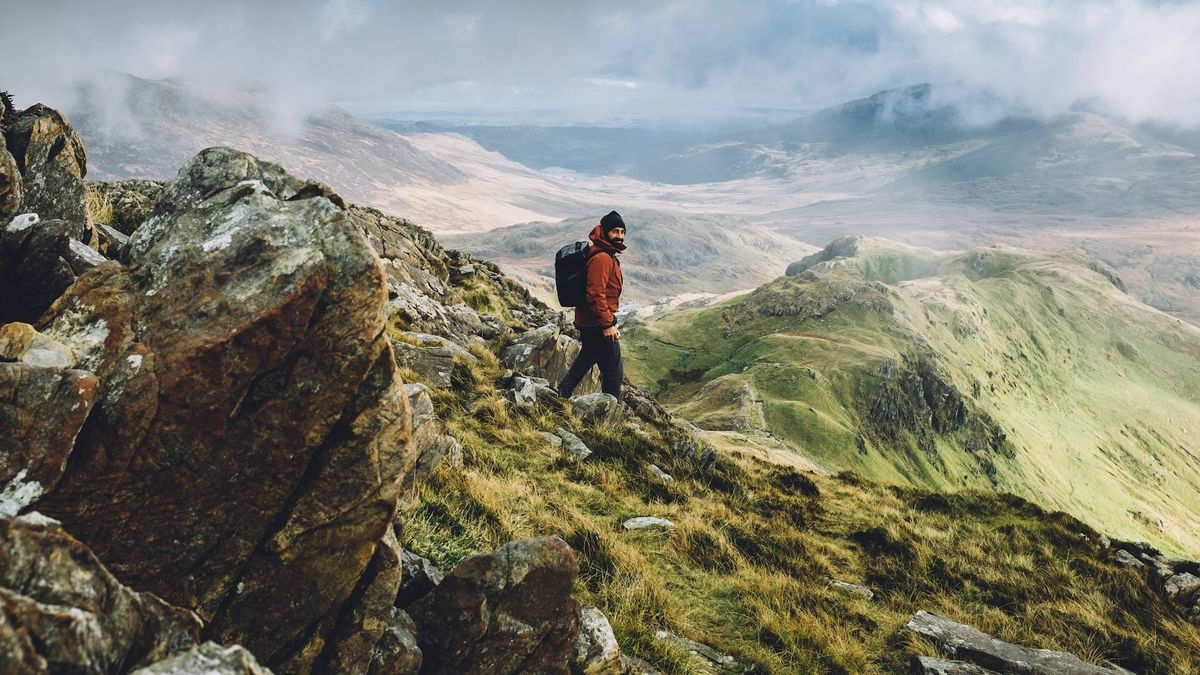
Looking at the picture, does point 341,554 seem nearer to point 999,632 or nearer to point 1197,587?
point 999,632

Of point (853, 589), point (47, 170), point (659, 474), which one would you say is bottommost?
point (853, 589)

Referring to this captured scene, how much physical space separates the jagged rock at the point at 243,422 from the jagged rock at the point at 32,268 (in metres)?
1.64

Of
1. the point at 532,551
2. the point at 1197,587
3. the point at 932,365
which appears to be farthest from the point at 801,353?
the point at 532,551

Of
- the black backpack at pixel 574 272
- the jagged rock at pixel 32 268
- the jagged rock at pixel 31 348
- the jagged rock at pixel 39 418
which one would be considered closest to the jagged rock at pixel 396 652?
the jagged rock at pixel 39 418

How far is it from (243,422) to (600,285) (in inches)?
392

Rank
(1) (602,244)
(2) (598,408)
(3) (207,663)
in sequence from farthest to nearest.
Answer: (2) (598,408) → (1) (602,244) → (3) (207,663)

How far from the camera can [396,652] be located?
484 centimetres

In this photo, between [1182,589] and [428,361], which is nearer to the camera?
[1182,589]

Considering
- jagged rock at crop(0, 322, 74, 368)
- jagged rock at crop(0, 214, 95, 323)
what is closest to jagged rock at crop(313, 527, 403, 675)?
jagged rock at crop(0, 322, 74, 368)

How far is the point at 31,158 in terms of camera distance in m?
8.92

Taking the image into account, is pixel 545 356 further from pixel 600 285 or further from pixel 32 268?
pixel 32 268

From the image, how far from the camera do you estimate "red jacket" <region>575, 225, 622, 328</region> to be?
45.4 feet

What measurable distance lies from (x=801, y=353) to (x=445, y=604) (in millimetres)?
113595

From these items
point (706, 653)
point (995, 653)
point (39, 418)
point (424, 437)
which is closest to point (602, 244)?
point (424, 437)
